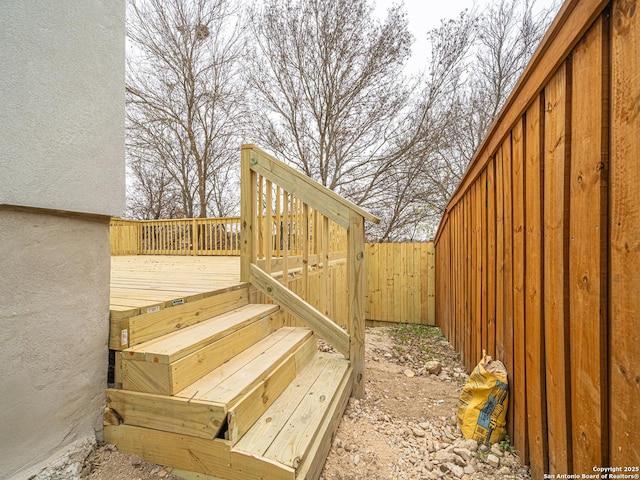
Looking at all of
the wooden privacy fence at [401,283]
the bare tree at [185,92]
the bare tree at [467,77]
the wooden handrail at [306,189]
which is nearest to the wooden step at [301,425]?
the wooden handrail at [306,189]

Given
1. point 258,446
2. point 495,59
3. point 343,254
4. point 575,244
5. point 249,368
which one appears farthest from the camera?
point 495,59

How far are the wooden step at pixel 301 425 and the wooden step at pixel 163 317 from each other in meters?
0.73

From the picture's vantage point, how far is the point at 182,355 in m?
1.33

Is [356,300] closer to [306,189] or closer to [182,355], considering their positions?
[306,189]

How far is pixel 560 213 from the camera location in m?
1.19

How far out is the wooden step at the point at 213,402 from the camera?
46.7 inches

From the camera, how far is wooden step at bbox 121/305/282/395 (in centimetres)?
127

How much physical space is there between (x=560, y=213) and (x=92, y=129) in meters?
2.12

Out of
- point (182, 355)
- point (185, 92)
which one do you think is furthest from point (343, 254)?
point (185, 92)

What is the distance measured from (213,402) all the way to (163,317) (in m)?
0.64

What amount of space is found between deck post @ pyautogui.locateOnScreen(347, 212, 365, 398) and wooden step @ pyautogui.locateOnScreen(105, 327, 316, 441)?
0.74 meters

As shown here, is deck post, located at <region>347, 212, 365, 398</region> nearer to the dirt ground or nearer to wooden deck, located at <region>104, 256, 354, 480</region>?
the dirt ground

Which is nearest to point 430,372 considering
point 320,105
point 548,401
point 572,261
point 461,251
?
point 461,251

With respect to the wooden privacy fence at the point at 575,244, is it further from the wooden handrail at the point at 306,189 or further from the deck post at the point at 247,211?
the deck post at the point at 247,211
